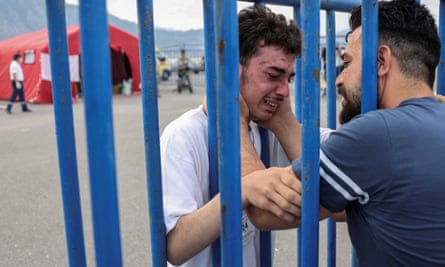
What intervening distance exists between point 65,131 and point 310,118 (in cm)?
61

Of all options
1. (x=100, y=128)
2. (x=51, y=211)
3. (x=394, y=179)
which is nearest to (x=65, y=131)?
(x=100, y=128)

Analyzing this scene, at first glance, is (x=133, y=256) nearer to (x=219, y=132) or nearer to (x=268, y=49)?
(x=268, y=49)

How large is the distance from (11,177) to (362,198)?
5164 millimetres

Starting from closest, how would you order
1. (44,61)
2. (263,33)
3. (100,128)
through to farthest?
(100,128) < (263,33) < (44,61)

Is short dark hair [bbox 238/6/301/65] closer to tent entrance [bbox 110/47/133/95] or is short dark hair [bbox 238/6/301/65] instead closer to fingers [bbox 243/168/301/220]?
fingers [bbox 243/168/301/220]

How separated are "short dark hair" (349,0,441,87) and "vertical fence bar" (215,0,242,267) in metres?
0.59

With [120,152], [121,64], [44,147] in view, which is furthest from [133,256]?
[121,64]

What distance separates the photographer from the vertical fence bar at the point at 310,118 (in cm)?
99

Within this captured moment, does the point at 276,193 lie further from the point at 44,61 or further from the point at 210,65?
the point at 44,61

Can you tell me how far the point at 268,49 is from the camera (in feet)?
5.69

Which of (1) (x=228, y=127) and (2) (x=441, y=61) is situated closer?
(1) (x=228, y=127)

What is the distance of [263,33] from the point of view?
1717 millimetres

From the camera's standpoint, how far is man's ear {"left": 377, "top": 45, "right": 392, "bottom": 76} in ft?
4.00

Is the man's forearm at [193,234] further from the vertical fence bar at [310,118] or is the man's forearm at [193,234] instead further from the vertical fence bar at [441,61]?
the vertical fence bar at [441,61]
